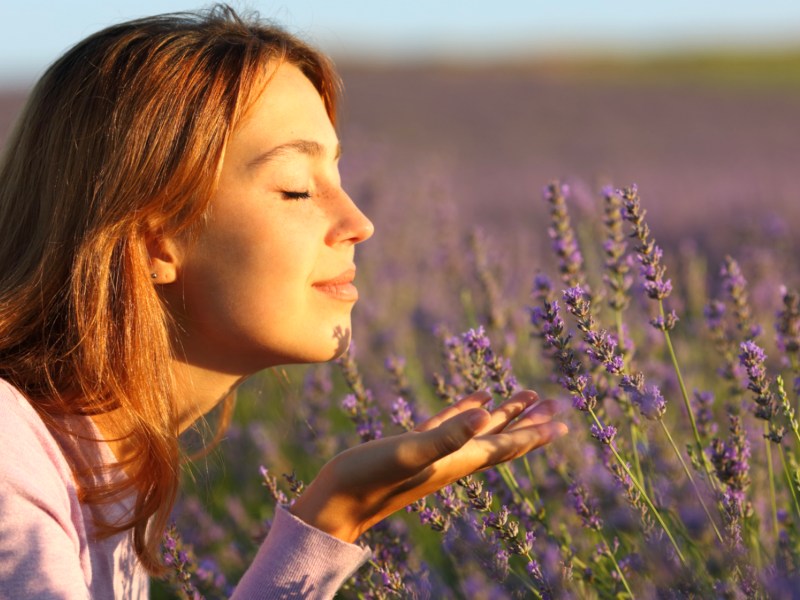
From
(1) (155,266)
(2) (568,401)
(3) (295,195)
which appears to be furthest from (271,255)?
(2) (568,401)

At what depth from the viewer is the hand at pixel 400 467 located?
142cm

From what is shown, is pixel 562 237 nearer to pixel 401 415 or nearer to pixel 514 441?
pixel 401 415

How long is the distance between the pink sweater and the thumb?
0.77ft

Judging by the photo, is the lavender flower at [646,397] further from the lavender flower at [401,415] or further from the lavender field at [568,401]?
the lavender flower at [401,415]

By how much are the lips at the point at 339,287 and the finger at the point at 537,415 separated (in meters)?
0.38

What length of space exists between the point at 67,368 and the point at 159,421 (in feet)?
0.62

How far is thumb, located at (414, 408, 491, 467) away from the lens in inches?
53.6

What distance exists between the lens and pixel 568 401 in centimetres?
253

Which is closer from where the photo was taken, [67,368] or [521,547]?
[521,547]

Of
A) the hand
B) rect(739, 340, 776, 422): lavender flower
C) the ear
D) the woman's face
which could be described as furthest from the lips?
rect(739, 340, 776, 422): lavender flower

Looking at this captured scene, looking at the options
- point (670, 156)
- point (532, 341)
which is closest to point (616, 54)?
point (670, 156)

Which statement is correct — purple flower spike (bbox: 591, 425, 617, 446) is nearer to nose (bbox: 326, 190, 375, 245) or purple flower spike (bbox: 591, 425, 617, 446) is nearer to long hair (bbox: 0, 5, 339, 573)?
nose (bbox: 326, 190, 375, 245)

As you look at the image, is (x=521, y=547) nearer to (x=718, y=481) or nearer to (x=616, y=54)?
(x=718, y=481)

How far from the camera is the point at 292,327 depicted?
1771 millimetres
